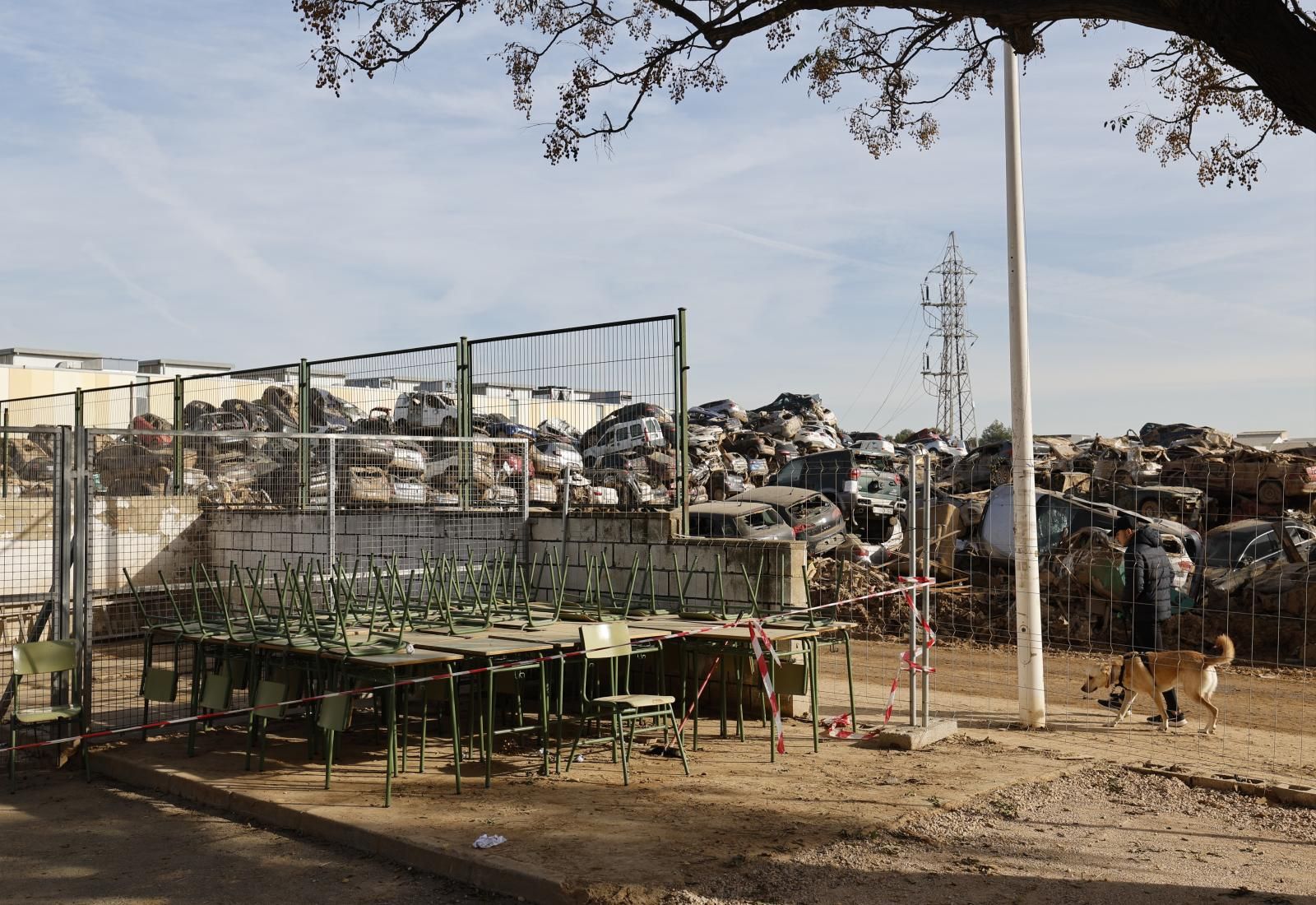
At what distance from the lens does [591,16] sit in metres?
9.48

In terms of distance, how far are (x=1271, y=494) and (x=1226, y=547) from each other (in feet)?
13.2

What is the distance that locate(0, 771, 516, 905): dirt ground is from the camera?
6414 millimetres

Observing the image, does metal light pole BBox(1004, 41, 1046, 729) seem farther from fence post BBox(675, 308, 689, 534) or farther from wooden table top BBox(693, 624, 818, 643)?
fence post BBox(675, 308, 689, 534)

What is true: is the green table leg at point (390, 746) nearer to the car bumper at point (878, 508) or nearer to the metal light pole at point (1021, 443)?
the metal light pole at point (1021, 443)

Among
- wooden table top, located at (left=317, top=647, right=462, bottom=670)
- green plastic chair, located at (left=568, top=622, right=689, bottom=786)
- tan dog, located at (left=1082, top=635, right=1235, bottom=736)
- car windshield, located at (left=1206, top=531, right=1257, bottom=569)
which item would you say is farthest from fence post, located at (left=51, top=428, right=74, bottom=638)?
car windshield, located at (left=1206, top=531, right=1257, bottom=569)

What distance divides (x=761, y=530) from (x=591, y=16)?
10579 mm

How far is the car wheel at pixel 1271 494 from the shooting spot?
64.9 ft

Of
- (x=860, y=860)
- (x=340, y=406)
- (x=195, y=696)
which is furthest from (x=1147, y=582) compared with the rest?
(x=340, y=406)

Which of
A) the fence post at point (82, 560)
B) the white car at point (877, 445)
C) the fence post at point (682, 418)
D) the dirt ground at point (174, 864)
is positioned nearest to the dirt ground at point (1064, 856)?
the dirt ground at point (174, 864)

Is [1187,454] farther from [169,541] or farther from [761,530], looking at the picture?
[169,541]

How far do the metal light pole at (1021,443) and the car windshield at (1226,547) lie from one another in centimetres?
718

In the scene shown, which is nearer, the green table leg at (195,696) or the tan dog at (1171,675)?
the green table leg at (195,696)

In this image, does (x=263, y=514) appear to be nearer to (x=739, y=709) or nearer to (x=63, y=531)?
(x=63, y=531)

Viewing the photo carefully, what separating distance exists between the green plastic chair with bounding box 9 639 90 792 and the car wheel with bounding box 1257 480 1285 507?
17.6 m
